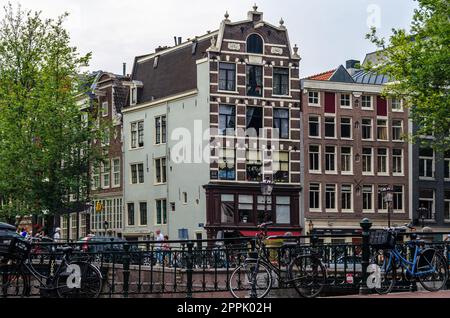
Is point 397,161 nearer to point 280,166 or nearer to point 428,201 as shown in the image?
point 428,201

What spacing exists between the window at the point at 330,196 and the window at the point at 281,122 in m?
4.31

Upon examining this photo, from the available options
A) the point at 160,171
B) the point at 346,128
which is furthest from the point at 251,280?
the point at 160,171

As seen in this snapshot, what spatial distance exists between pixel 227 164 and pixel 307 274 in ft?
122

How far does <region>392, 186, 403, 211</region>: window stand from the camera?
201 feet

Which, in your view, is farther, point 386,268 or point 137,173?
point 137,173

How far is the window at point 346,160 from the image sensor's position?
5966cm

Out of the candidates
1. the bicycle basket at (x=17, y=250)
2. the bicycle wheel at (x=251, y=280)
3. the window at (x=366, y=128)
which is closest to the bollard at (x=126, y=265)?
the bicycle basket at (x=17, y=250)

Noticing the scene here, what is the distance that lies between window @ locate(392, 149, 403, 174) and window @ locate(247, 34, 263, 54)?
36.6 ft

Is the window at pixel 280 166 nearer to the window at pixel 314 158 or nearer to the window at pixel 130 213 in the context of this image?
the window at pixel 314 158

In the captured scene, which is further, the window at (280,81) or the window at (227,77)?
the window at (280,81)

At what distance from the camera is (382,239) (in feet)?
62.3

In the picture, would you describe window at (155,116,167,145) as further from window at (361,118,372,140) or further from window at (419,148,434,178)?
window at (419,148,434,178)

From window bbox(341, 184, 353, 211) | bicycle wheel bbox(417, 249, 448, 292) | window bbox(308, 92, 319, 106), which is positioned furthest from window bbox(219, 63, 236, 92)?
bicycle wheel bbox(417, 249, 448, 292)
